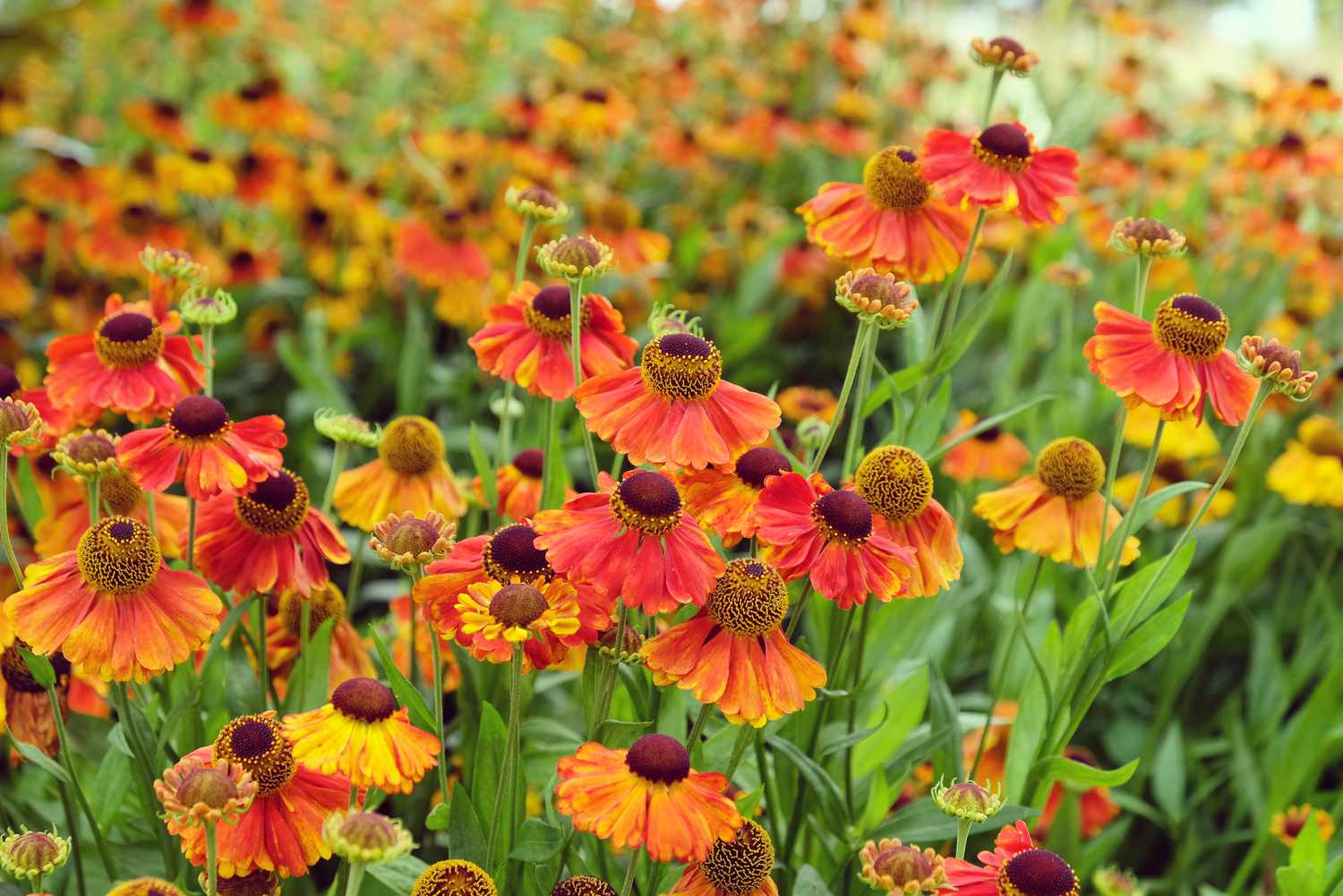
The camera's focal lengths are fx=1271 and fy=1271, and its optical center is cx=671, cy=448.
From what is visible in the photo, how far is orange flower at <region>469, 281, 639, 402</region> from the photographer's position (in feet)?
4.28

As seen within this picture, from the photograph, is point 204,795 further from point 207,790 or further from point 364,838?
point 364,838

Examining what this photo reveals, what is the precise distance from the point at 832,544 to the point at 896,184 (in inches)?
19.3

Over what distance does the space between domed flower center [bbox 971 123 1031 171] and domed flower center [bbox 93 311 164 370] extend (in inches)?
35.8

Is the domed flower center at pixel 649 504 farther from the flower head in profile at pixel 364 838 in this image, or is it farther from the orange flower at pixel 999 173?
the orange flower at pixel 999 173

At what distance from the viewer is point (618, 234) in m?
2.95

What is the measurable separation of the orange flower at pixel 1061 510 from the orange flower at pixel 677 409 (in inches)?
18.7


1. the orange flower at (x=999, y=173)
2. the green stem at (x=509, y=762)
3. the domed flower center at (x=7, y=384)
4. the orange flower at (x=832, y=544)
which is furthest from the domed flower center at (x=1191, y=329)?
the domed flower center at (x=7, y=384)

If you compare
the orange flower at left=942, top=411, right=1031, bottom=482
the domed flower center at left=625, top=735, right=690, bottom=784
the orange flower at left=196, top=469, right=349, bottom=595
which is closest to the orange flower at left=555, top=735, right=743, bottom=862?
the domed flower center at left=625, top=735, right=690, bottom=784

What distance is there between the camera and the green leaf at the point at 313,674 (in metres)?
1.32

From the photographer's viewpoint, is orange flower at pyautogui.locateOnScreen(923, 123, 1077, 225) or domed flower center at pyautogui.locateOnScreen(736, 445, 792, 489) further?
orange flower at pyautogui.locateOnScreen(923, 123, 1077, 225)

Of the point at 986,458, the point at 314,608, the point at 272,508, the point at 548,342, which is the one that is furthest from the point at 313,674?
the point at 986,458

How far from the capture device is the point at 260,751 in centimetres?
100

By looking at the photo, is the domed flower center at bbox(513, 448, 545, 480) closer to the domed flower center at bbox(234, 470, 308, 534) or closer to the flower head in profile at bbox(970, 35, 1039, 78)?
the domed flower center at bbox(234, 470, 308, 534)

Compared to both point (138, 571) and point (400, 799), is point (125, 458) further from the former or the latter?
point (400, 799)
